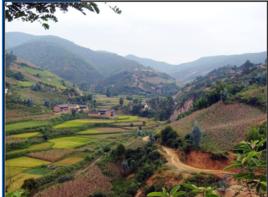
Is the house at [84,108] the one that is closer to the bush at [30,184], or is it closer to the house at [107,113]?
the house at [107,113]

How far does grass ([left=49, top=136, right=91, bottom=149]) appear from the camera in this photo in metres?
19.3

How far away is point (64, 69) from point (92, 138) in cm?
4139

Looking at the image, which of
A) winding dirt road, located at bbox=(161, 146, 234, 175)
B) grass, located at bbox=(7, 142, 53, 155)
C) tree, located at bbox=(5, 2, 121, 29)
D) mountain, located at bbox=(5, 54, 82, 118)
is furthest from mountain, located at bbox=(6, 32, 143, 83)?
tree, located at bbox=(5, 2, 121, 29)

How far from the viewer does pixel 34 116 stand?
76.0 feet

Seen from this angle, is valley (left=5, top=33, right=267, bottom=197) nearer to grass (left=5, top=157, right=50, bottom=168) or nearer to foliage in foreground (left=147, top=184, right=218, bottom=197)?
grass (left=5, top=157, right=50, bottom=168)

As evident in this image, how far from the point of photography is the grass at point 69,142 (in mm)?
19303

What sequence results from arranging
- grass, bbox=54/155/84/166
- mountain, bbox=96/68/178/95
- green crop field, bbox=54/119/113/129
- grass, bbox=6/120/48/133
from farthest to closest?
mountain, bbox=96/68/178/95 < green crop field, bbox=54/119/113/129 < grass, bbox=6/120/48/133 < grass, bbox=54/155/84/166

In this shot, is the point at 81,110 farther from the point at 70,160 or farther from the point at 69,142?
the point at 70,160

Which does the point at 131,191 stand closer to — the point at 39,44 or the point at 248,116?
the point at 248,116

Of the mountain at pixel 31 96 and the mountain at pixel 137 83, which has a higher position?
the mountain at pixel 137 83

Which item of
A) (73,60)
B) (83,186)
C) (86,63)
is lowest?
(83,186)

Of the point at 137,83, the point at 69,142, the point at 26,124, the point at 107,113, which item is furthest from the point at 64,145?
the point at 137,83

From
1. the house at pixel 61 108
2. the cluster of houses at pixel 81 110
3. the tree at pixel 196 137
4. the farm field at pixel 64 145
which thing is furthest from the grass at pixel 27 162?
the tree at pixel 196 137

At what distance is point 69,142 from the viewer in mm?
19922
